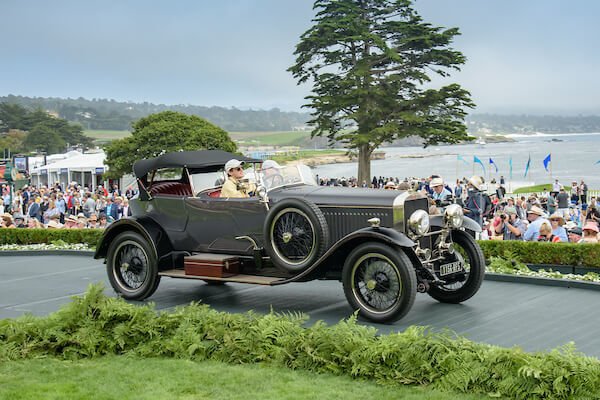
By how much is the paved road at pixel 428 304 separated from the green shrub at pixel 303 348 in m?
1.46

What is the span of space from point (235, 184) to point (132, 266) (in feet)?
6.31

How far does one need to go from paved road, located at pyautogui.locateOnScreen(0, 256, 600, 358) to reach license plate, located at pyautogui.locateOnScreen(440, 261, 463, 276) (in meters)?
0.48

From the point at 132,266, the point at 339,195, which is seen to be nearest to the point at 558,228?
the point at 339,195

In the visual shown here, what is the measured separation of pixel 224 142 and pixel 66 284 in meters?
45.8

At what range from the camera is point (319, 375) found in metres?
6.36

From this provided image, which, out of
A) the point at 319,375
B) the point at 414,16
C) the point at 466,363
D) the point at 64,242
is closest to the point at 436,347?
the point at 466,363

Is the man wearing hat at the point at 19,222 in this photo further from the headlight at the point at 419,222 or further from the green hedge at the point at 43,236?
the headlight at the point at 419,222

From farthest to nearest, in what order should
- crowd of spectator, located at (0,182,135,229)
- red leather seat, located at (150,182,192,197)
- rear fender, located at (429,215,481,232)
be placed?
crowd of spectator, located at (0,182,135,229) → red leather seat, located at (150,182,192,197) → rear fender, located at (429,215,481,232)

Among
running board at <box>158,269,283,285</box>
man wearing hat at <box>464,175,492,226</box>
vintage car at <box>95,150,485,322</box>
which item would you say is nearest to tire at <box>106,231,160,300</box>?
vintage car at <box>95,150,485,322</box>

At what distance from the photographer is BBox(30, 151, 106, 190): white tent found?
153 ft

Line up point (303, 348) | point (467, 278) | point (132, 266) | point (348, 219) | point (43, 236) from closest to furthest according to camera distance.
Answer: point (303, 348) → point (348, 219) → point (467, 278) → point (132, 266) → point (43, 236)

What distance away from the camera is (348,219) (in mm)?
8812

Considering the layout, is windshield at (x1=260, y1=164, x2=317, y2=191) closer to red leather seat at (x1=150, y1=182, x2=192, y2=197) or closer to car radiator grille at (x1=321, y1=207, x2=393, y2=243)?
car radiator grille at (x1=321, y1=207, x2=393, y2=243)

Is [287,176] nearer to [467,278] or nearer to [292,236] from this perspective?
[292,236]
